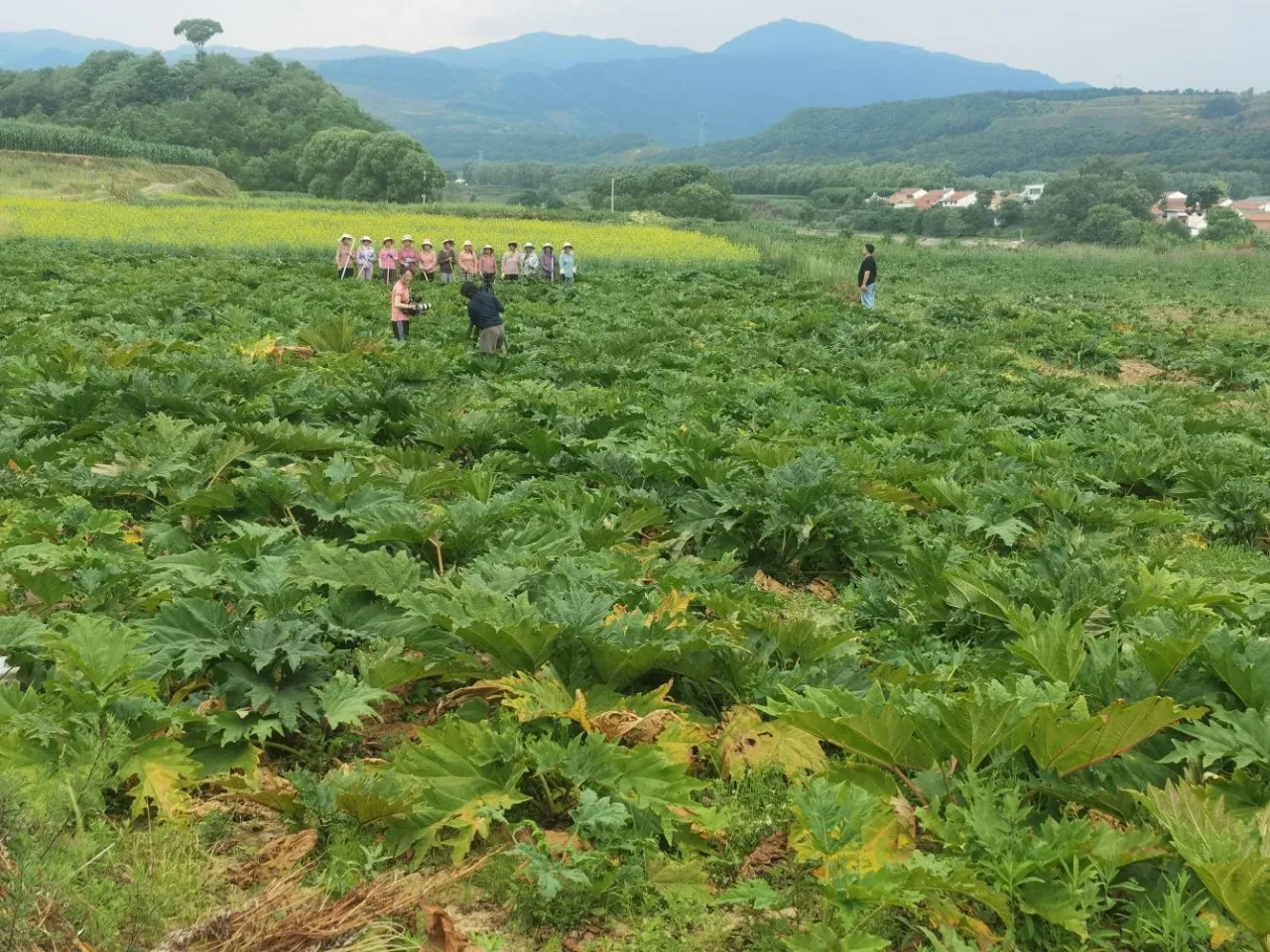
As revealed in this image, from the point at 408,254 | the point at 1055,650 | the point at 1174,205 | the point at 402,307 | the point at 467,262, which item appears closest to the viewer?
the point at 1055,650

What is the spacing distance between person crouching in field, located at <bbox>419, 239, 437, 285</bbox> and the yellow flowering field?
791 cm

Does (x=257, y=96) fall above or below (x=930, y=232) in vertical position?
above

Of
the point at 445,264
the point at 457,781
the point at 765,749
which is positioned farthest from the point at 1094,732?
the point at 445,264

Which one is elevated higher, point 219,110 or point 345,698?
point 219,110

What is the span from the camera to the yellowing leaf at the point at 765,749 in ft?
11.7

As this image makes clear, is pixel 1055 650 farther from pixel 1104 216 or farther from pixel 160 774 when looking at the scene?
pixel 1104 216

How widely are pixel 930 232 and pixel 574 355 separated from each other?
8433 centimetres

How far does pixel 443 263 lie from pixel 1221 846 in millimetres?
21616

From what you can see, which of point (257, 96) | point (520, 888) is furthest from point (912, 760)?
point (257, 96)

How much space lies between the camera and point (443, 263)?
890 inches

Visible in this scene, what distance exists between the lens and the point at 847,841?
2.91 metres

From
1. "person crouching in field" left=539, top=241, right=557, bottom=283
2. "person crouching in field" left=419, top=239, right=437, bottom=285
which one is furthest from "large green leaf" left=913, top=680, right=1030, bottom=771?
"person crouching in field" left=539, top=241, right=557, bottom=283

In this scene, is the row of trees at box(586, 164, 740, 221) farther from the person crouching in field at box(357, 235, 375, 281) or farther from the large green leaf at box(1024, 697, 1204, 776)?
the large green leaf at box(1024, 697, 1204, 776)

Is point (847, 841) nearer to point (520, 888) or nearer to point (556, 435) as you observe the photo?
point (520, 888)
